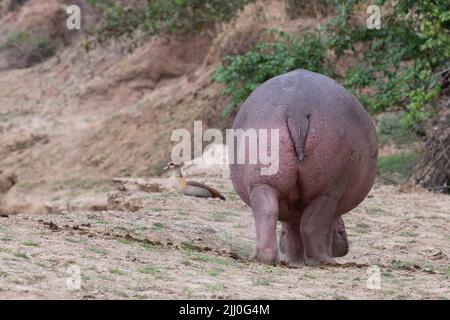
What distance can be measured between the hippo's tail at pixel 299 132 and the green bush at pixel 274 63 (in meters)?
7.50

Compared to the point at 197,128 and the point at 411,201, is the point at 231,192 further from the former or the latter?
the point at 197,128

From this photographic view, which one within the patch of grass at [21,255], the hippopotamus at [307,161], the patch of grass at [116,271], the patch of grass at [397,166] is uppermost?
the hippopotamus at [307,161]

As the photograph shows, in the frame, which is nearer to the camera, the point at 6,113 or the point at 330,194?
the point at 330,194

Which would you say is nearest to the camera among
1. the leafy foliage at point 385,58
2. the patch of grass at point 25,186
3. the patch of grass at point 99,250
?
the patch of grass at point 99,250

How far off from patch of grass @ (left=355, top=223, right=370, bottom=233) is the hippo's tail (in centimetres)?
301

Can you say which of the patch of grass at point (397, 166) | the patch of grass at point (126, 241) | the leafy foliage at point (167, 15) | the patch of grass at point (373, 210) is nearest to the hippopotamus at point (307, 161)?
the patch of grass at point (126, 241)

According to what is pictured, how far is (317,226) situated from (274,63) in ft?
A: 25.2

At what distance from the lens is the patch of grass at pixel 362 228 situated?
898 centimetres

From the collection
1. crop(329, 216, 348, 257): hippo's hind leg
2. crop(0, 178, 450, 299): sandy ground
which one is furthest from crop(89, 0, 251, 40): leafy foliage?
crop(329, 216, 348, 257): hippo's hind leg

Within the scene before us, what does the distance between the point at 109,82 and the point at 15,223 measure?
15.5 m

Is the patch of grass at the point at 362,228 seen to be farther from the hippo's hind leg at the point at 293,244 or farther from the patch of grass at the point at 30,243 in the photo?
the patch of grass at the point at 30,243

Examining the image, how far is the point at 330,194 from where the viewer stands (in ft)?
20.6
